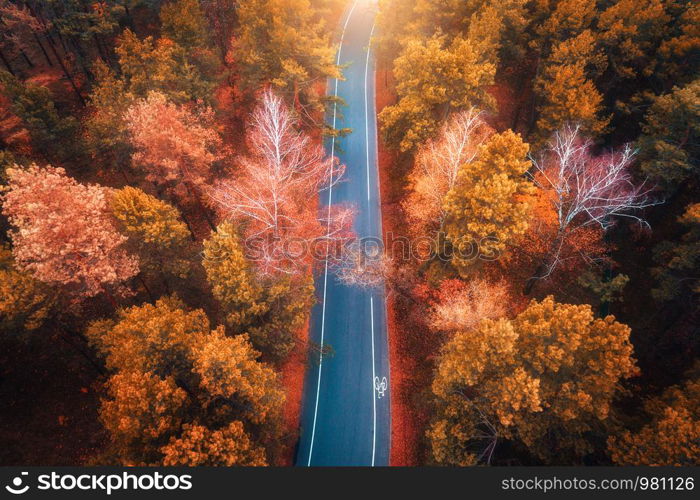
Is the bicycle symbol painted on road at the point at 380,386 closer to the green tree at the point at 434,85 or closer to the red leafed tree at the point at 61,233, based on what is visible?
the red leafed tree at the point at 61,233

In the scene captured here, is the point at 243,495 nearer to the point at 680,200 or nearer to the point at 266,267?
the point at 266,267

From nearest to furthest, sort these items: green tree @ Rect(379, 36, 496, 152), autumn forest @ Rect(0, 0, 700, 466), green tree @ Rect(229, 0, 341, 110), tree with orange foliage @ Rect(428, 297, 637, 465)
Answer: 1. tree with orange foliage @ Rect(428, 297, 637, 465)
2. autumn forest @ Rect(0, 0, 700, 466)
3. green tree @ Rect(379, 36, 496, 152)
4. green tree @ Rect(229, 0, 341, 110)

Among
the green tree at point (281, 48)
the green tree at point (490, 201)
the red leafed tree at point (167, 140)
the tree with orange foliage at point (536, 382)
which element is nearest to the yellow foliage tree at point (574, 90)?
the green tree at point (490, 201)

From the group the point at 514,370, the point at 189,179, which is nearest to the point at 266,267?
the point at 189,179

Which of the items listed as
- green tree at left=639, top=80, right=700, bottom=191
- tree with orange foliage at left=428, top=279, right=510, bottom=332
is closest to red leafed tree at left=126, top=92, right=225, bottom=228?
tree with orange foliage at left=428, top=279, right=510, bottom=332

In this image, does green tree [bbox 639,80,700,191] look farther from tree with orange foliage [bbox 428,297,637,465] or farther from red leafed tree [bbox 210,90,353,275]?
red leafed tree [bbox 210,90,353,275]
